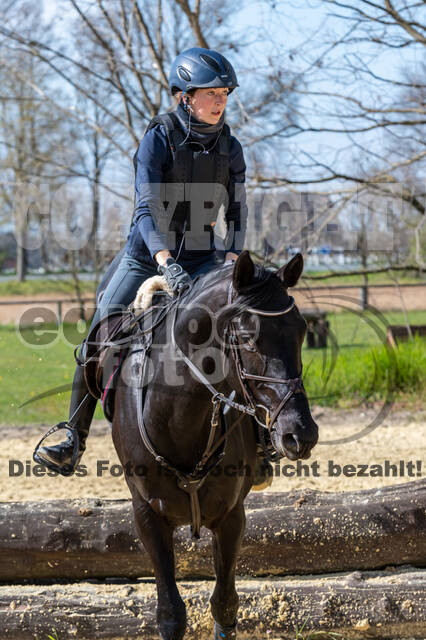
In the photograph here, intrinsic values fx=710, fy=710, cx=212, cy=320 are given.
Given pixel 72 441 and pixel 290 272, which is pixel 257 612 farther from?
pixel 290 272

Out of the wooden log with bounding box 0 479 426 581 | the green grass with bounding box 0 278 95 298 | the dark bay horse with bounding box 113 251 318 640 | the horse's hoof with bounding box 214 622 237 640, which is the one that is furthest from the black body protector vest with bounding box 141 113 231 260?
the green grass with bounding box 0 278 95 298

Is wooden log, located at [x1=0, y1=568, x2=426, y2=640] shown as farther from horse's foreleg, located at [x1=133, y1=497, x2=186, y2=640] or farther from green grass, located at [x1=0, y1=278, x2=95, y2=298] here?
green grass, located at [x1=0, y1=278, x2=95, y2=298]

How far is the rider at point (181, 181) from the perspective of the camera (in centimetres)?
368

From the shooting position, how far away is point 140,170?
375 cm

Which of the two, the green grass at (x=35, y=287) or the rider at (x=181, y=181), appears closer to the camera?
the rider at (x=181, y=181)

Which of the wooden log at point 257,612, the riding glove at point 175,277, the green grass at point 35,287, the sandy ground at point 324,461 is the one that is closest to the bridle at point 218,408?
the riding glove at point 175,277

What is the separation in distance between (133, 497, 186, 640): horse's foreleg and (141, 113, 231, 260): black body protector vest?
1429 millimetres

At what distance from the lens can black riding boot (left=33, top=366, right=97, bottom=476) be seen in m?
3.97

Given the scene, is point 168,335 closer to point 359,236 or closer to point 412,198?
point 412,198

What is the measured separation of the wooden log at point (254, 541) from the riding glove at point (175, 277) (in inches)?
70.5

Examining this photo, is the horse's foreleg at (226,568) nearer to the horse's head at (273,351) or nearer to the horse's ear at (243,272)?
the horse's head at (273,351)

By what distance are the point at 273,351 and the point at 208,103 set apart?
65.5 inches

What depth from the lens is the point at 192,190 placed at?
12.6ft

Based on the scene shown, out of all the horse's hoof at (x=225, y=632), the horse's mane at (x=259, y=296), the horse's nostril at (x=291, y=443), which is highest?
the horse's mane at (x=259, y=296)
